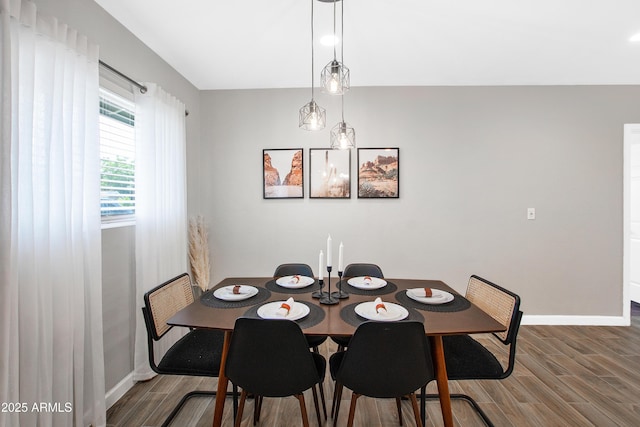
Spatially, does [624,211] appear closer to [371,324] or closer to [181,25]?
[371,324]

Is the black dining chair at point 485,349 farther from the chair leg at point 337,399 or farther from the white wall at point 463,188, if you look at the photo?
the white wall at point 463,188

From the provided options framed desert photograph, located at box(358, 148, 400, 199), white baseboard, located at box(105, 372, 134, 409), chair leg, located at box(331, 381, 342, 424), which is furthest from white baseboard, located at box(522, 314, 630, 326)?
white baseboard, located at box(105, 372, 134, 409)

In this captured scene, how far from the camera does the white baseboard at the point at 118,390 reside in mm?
1890

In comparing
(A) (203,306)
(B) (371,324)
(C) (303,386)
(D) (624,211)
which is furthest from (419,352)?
(D) (624,211)

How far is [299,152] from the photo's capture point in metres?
3.16

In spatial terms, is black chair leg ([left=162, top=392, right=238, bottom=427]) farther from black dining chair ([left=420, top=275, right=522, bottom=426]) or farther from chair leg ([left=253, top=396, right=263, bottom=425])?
black dining chair ([left=420, top=275, right=522, bottom=426])

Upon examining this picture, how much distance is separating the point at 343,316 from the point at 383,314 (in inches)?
7.7

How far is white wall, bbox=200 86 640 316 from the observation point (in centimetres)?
307

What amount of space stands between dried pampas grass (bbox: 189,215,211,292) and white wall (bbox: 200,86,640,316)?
0.27m

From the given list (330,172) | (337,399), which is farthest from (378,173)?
(337,399)

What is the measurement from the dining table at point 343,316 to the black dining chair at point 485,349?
0.13m

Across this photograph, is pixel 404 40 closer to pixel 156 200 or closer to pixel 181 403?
pixel 156 200

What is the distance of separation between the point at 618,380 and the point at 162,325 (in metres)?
3.11

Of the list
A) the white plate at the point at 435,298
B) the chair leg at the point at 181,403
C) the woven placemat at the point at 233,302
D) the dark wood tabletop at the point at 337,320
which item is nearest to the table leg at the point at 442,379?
the dark wood tabletop at the point at 337,320
